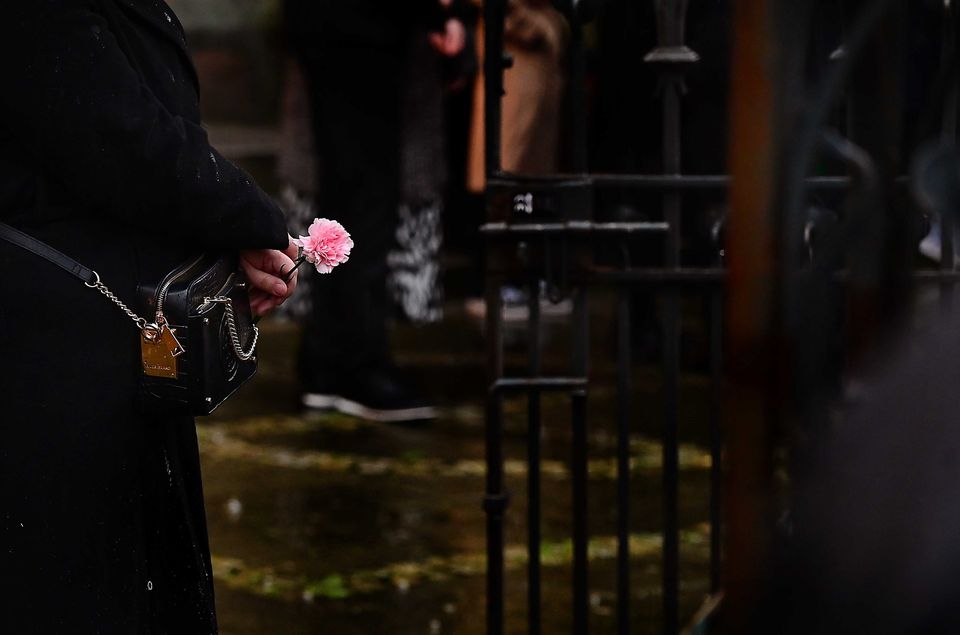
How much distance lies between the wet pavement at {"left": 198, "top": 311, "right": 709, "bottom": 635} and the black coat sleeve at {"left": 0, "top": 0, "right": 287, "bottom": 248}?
1763 millimetres

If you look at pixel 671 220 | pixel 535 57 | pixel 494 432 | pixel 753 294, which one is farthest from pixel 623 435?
pixel 535 57

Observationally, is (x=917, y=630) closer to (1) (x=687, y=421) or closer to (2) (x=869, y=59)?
(2) (x=869, y=59)

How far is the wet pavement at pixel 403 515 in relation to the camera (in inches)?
168

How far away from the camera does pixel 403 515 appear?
5.12m

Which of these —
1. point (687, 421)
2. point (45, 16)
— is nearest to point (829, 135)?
point (45, 16)

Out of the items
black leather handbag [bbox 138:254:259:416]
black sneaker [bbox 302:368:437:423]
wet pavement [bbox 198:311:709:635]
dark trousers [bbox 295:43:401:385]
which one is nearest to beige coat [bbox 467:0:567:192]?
dark trousers [bbox 295:43:401:385]

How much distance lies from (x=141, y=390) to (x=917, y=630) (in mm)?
1413

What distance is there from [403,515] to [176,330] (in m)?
2.60

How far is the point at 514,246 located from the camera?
10.8 feet

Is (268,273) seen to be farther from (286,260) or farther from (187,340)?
(187,340)

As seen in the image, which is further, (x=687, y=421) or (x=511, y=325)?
(x=511, y=325)

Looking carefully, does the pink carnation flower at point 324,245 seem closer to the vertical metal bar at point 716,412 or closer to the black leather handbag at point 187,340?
the black leather handbag at point 187,340

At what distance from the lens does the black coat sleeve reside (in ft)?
8.14

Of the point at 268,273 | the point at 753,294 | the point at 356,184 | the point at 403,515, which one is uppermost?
the point at 753,294
